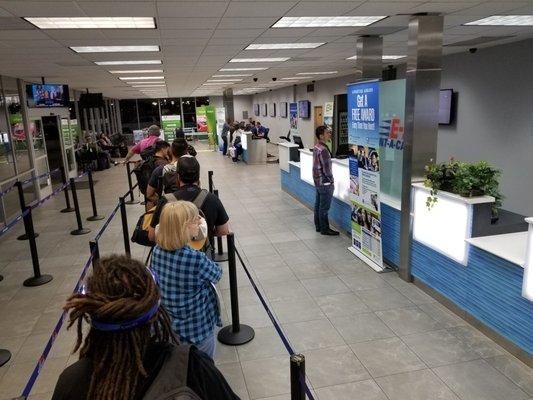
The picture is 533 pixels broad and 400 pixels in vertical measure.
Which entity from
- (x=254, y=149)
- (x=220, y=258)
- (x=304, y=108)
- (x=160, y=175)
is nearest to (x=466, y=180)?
(x=220, y=258)

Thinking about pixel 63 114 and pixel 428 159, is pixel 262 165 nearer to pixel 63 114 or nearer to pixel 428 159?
pixel 63 114

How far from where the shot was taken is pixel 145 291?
3.91 ft

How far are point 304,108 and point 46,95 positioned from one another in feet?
33.4

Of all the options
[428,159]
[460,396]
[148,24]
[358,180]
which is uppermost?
[148,24]

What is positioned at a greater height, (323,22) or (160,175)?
(323,22)

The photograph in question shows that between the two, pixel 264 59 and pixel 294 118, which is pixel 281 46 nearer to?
pixel 264 59

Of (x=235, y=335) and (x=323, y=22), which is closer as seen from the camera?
(x=235, y=335)

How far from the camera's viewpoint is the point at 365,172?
519cm

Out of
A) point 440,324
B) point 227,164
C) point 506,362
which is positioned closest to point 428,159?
point 440,324

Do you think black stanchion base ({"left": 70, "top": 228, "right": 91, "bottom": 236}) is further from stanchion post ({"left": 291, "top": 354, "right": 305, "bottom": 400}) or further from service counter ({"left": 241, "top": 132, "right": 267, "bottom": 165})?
service counter ({"left": 241, "top": 132, "right": 267, "bottom": 165})

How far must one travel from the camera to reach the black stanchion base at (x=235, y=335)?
363 centimetres

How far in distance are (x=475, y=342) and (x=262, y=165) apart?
37.3ft

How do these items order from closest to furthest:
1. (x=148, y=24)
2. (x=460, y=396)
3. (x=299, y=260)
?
1. (x=460, y=396)
2. (x=148, y=24)
3. (x=299, y=260)

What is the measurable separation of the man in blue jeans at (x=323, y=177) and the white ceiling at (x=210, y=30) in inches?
55.7
